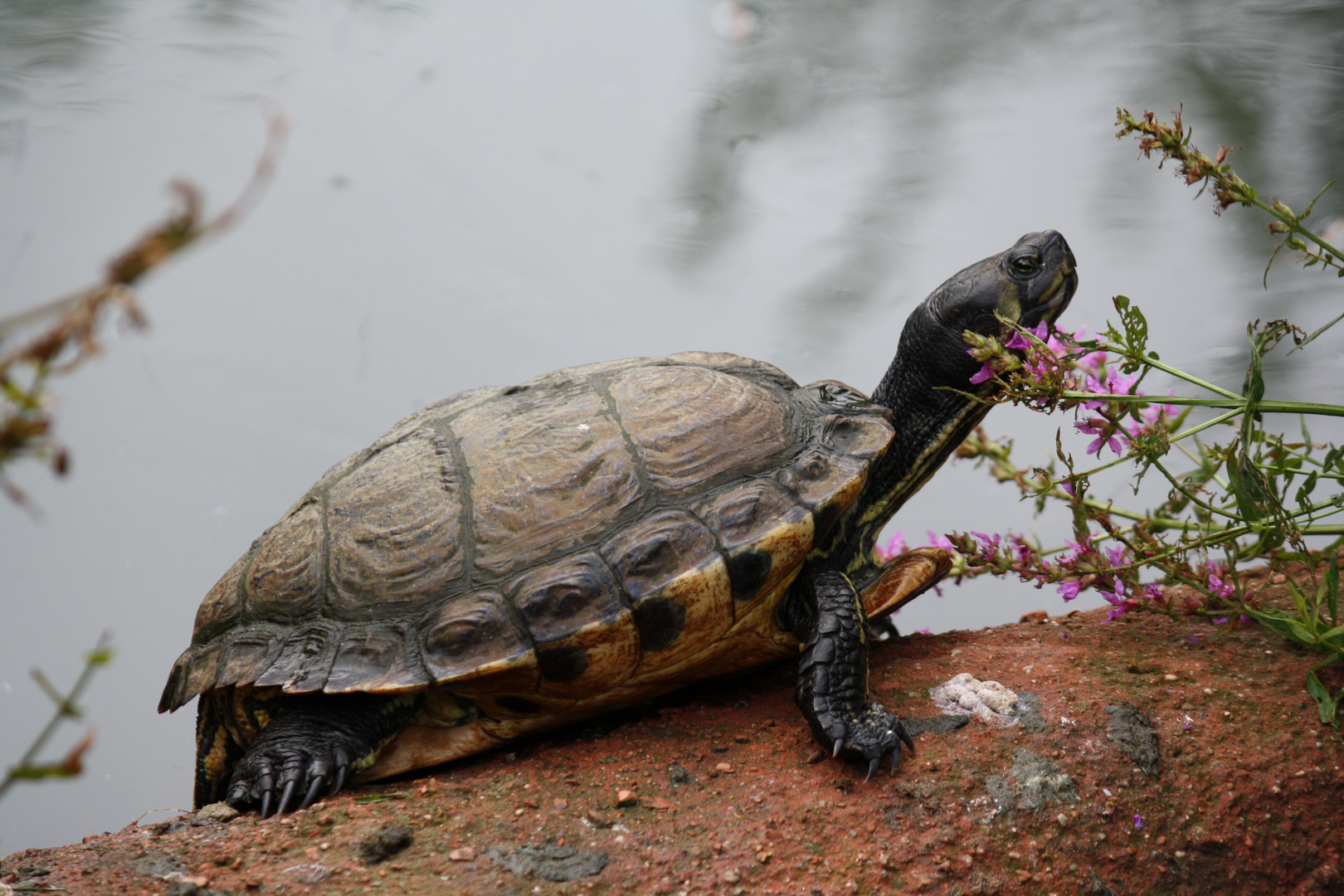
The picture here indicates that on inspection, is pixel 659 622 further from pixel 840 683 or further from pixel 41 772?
pixel 41 772

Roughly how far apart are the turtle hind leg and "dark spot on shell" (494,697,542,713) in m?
0.24

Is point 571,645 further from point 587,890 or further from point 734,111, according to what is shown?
point 734,111

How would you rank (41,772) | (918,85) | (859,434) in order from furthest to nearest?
1. (918,85)
2. (859,434)
3. (41,772)

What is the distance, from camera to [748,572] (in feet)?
7.16

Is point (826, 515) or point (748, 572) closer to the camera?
point (748, 572)

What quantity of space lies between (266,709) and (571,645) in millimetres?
881

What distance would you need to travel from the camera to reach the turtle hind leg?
203 centimetres

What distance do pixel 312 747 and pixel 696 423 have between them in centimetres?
129

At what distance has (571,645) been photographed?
81.7 inches

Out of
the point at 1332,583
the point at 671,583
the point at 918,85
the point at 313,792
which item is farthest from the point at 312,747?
the point at 918,85

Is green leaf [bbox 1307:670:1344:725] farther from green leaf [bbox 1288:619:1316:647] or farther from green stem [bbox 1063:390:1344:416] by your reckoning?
green stem [bbox 1063:390:1344:416]

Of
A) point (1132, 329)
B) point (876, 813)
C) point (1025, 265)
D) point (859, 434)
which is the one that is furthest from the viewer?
point (1025, 265)

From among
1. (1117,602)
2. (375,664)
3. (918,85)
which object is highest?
(918,85)

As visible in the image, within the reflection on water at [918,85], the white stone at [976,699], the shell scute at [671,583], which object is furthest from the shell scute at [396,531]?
Result: the reflection on water at [918,85]
